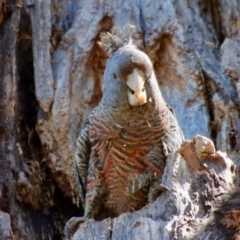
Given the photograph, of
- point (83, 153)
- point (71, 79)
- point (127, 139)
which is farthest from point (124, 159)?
point (71, 79)

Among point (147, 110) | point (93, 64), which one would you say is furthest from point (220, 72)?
point (147, 110)

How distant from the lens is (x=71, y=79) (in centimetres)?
578

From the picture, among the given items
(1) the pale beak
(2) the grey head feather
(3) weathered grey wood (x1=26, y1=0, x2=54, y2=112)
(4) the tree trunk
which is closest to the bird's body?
(1) the pale beak

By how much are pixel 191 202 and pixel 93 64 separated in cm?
241

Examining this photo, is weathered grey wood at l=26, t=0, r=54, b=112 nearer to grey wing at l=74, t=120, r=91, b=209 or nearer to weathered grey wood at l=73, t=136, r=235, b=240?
grey wing at l=74, t=120, r=91, b=209

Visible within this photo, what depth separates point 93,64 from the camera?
232 inches

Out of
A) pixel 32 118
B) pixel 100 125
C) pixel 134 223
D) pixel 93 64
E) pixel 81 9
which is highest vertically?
pixel 81 9

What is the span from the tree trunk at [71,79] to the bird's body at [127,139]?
0.90 m

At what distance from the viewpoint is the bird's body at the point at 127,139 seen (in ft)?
14.5

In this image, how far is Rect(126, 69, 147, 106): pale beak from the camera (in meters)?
4.33

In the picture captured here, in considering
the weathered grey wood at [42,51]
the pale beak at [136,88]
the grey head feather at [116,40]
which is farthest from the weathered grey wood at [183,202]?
the weathered grey wood at [42,51]

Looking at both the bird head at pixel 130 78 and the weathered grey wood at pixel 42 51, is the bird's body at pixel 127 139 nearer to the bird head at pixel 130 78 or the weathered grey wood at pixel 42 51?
the bird head at pixel 130 78

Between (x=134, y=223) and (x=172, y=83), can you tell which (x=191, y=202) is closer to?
(x=134, y=223)

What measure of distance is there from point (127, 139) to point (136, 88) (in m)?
0.35
